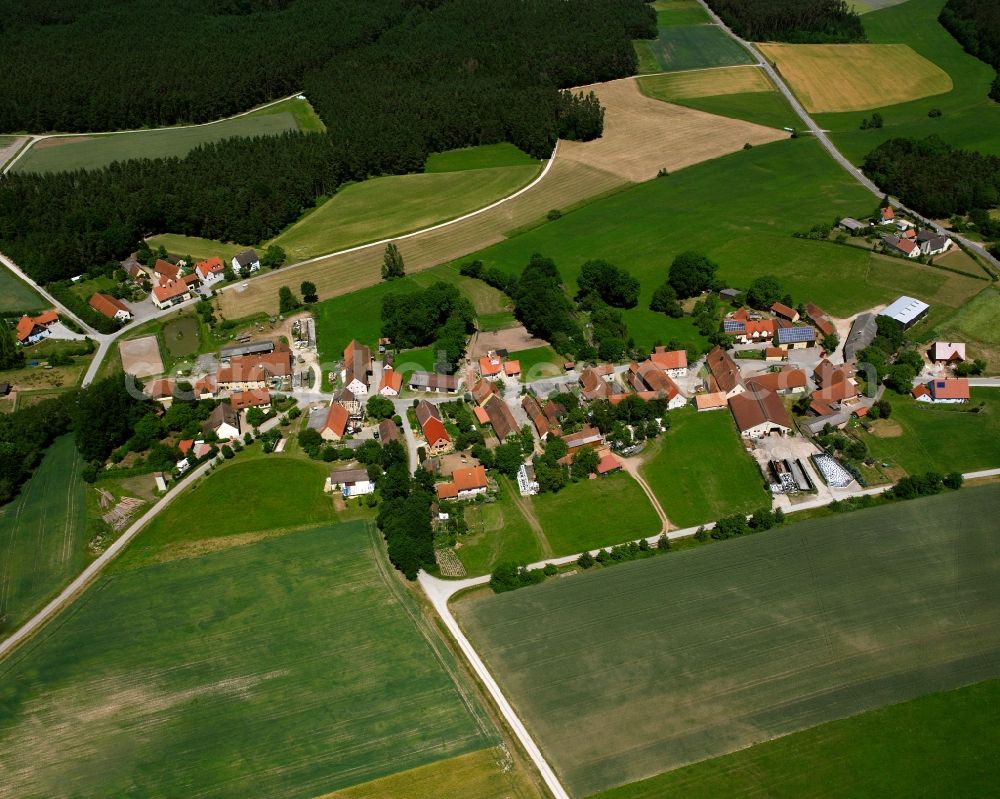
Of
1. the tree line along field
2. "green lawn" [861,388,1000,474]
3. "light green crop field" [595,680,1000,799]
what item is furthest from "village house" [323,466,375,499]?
the tree line along field

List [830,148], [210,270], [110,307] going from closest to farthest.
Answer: [110,307] → [210,270] → [830,148]

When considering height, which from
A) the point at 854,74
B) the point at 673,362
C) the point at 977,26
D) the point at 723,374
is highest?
the point at 977,26

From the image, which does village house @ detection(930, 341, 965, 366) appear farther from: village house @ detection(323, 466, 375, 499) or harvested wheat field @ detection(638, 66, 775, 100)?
harvested wheat field @ detection(638, 66, 775, 100)

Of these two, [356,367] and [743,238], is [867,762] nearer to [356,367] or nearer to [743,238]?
[356,367]

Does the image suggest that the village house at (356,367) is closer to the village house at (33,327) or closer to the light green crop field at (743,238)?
the light green crop field at (743,238)

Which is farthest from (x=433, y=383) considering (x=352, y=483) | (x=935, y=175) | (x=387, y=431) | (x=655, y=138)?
(x=935, y=175)

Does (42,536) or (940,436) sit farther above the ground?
(42,536)

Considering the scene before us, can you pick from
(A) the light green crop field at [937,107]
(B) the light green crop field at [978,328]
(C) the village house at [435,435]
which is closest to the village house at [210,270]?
(C) the village house at [435,435]
